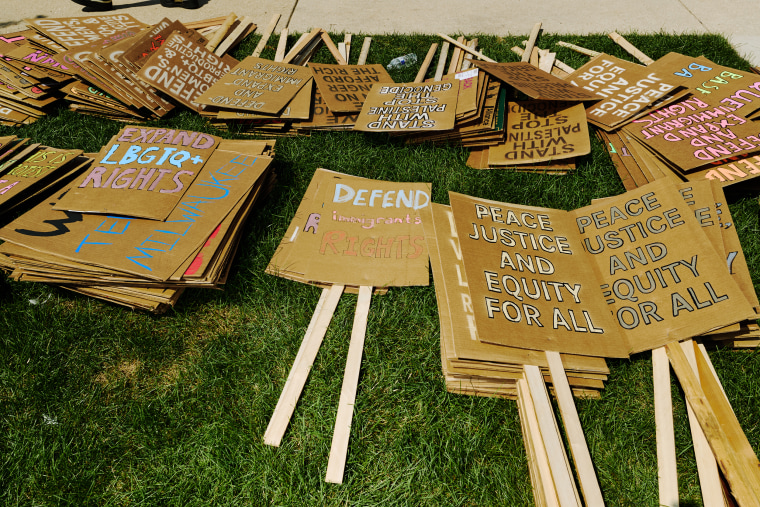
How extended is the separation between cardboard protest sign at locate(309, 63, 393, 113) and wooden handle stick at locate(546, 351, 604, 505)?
8.23ft

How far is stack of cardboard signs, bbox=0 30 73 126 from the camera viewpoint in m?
3.72

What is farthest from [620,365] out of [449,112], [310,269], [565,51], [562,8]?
[562,8]

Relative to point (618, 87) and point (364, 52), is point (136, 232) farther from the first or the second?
point (618, 87)

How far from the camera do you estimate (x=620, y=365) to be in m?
2.20

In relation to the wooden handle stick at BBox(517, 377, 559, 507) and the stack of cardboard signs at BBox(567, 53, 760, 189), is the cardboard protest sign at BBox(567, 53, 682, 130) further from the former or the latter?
the wooden handle stick at BBox(517, 377, 559, 507)

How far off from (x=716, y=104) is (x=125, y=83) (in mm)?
4609

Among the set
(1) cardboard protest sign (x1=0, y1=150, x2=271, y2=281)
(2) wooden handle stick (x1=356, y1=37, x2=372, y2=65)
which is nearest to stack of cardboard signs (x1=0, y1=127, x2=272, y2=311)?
(1) cardboard protest sign (x1=0, y1=150, x2=271, y2=281)

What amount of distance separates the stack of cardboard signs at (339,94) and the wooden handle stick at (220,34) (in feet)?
3.88

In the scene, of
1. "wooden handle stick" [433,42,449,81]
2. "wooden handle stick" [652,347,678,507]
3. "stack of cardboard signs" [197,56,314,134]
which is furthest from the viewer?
"wooden handle stick" [433,42,449,81]

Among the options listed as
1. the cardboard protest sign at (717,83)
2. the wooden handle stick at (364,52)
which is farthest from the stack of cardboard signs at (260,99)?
the cardboard protest sign at (717,83)

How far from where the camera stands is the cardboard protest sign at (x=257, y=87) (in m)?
3.54

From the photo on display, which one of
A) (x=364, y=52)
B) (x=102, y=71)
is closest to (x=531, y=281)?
(x=364, y=52)

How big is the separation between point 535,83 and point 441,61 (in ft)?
4.32

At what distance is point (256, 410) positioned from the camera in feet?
6.81
